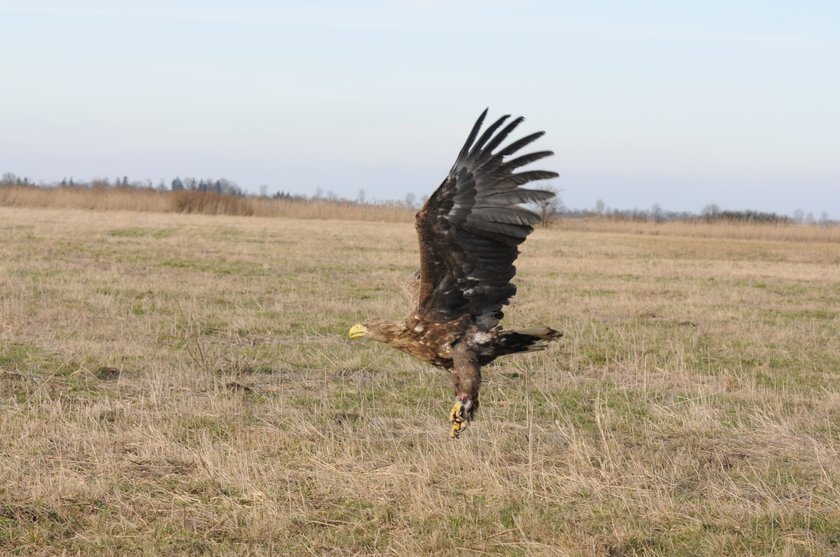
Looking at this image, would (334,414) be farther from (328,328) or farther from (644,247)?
(644,247)

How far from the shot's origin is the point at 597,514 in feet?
18.3

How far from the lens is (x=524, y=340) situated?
22.9 feet

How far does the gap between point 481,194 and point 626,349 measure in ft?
16.8

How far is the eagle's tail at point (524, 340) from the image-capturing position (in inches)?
268

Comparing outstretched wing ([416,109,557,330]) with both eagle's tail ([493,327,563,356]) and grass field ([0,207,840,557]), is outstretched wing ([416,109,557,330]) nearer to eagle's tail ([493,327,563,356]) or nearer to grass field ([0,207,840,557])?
eagle's tail ([493,327,563,356])

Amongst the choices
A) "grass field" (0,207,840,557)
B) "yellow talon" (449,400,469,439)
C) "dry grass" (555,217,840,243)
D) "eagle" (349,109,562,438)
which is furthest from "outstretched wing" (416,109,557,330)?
"dry grass" (555,217,840,243)

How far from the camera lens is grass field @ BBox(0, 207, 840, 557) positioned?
5.27m

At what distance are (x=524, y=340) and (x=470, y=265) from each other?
0.65 m

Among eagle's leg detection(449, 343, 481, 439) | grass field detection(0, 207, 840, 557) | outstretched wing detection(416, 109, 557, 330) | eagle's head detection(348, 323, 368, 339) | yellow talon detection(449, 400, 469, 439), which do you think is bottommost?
grass field detection(0, 207, 840, 557)

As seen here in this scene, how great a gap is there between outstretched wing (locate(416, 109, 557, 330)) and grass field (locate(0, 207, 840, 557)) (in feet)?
3.79

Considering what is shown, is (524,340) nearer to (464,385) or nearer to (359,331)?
(464,385)

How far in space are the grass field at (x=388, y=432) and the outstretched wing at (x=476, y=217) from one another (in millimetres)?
1155

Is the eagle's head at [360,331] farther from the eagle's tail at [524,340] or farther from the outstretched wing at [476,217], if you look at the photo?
the eagle's tail at [524,340]

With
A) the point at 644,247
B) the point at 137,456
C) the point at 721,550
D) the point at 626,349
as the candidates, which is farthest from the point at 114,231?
the point at 721,550
